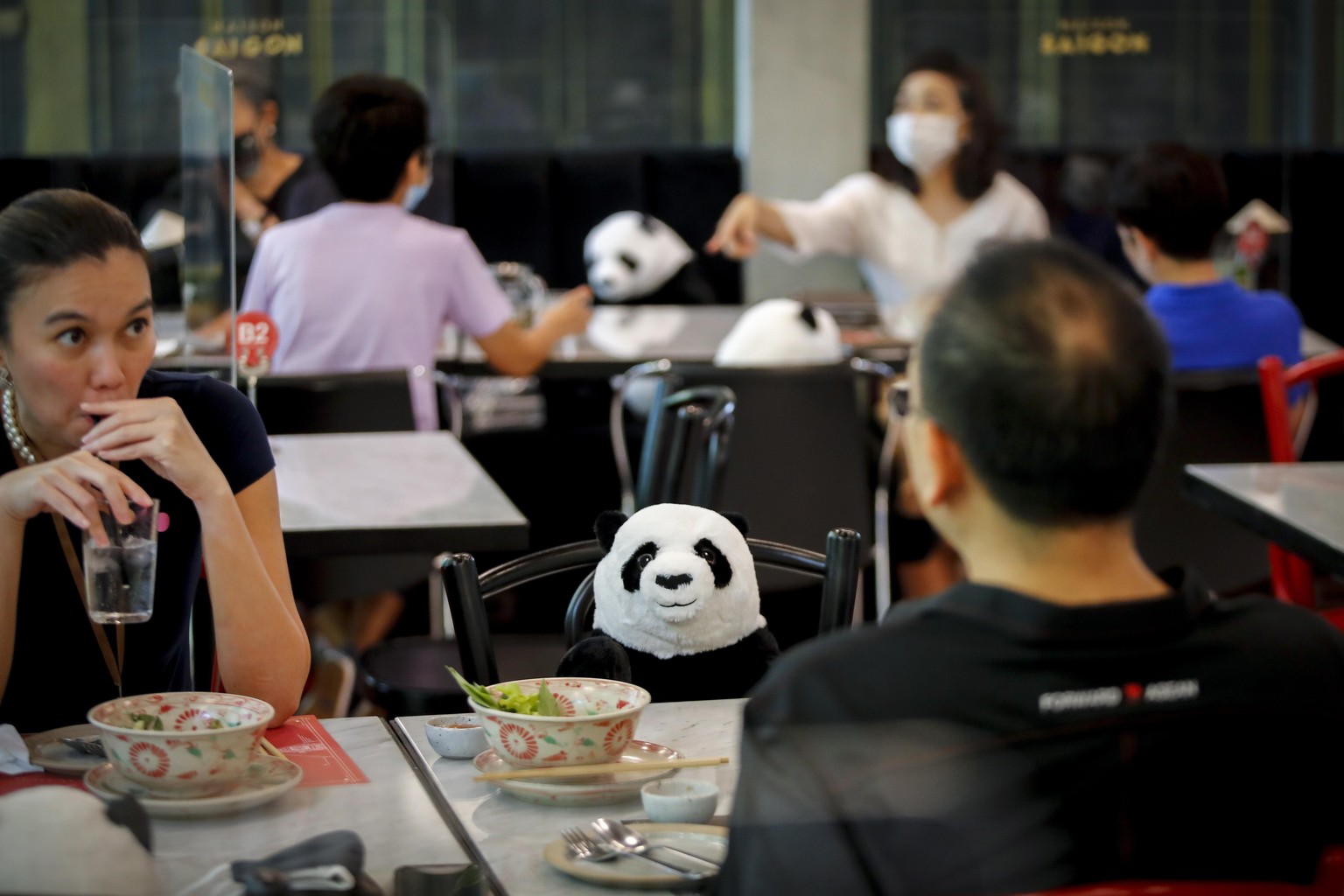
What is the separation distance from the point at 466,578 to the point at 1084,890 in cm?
87

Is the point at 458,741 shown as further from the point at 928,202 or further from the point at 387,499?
the point at 928,202

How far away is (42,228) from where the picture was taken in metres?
1.50

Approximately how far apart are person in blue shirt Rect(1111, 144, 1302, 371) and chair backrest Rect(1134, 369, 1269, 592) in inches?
15.6

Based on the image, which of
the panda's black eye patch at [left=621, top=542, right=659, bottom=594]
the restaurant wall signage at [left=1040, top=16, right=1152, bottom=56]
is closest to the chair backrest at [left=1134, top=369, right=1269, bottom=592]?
the panda's black eye patch at [left=621, top=542, right=659, bottom=594]

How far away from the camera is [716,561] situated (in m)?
1.46

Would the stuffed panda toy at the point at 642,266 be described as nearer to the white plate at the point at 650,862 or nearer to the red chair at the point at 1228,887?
the white plate at the point at 650,862

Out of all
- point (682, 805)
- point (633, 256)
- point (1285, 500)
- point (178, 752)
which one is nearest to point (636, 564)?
point (682, 805)

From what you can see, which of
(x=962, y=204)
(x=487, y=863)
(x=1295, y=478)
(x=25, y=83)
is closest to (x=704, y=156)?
(x=962, y=204)

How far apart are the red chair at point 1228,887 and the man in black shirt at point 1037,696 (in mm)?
23

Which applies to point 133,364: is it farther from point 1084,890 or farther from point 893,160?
point 893,160

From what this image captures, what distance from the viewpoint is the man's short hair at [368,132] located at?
3.25m

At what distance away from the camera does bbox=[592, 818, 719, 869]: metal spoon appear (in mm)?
1054

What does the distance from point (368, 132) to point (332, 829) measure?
234cm

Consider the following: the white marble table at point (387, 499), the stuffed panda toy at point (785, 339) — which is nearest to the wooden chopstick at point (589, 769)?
the white marble table at point (387, 499)
